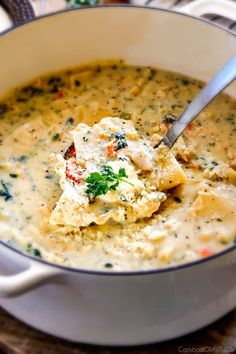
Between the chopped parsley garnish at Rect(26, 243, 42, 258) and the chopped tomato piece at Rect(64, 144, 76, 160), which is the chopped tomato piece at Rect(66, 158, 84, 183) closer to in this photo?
the chopped tomato piece at Rect(64, 144, 76, 160)

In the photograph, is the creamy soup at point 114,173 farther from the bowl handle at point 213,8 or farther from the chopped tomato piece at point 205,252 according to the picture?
the bowl handle at point 213,8

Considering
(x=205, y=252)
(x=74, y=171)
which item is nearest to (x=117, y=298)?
(x=205, y=252)

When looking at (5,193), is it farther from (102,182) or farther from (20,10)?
(20,10)

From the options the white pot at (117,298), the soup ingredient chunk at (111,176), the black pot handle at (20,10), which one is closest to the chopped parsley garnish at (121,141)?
the soup ingredient chunk at (111,176)

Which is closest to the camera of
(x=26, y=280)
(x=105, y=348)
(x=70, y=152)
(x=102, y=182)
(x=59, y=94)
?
(x=26, y=280)

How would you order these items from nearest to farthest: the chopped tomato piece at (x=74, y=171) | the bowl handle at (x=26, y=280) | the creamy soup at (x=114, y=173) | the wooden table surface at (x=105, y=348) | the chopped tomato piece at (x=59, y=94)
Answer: the bowl handle at (x=26, y=280)
the wooden table surface at (x=105, y=348)
the creamy soup at (x=114, y=173)
the chopped tomato piece at (x=74, y=171)
the chopped tomato piece at (x=59, y=94)

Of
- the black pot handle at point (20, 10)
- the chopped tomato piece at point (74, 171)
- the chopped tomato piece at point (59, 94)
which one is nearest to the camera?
the chopped tomato piece at point (74, 171)

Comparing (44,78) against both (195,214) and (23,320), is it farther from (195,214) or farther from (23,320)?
(23,320)

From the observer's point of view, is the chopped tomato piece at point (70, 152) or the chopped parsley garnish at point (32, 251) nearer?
the chopped parsley garnish at point (32, 251)
